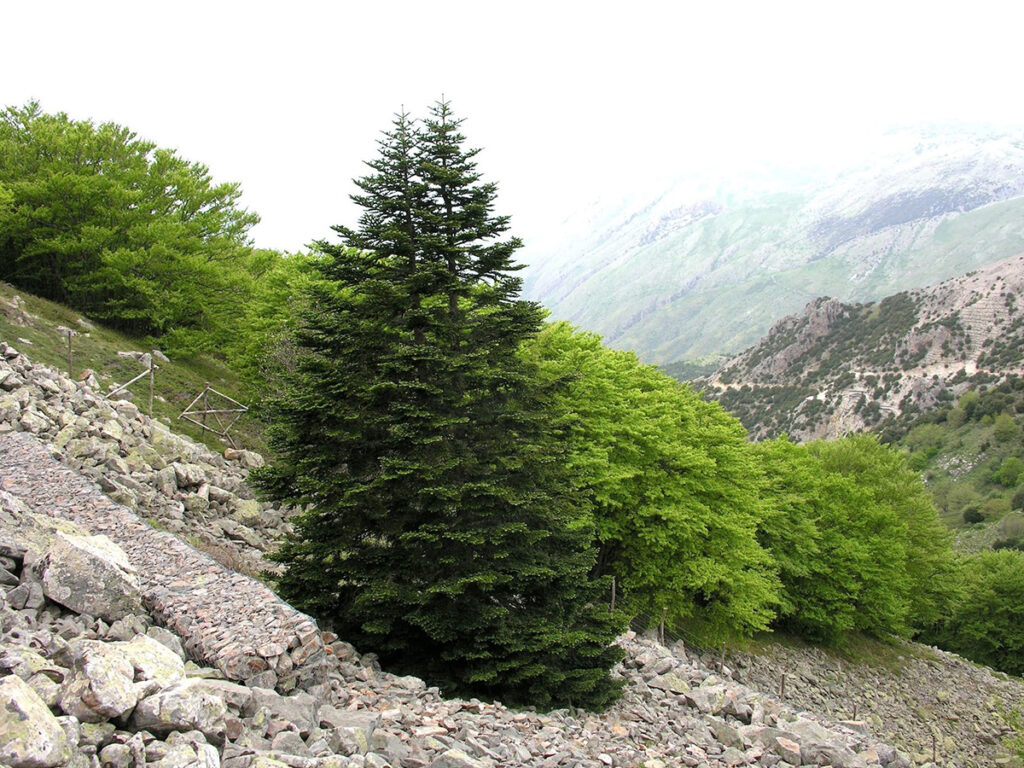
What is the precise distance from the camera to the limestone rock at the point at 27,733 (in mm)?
5422

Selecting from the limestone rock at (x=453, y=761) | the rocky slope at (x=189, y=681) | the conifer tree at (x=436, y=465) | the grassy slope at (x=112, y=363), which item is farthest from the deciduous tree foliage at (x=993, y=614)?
the limestone rock at (x=453, y=761)

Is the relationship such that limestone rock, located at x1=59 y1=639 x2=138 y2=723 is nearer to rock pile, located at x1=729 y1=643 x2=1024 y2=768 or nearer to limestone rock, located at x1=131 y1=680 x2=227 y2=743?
limestone rock, located at x1=131 y1=680 x2=227 y2=743

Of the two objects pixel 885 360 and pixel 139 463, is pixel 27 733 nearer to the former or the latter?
pixel 139 463

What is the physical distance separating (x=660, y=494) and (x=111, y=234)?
2916cm

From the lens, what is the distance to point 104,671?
6.82 metres

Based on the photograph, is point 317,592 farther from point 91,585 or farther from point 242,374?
point 242,374

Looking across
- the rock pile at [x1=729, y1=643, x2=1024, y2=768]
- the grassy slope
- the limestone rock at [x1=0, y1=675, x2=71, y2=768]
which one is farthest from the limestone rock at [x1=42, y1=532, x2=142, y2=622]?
the rock pile at [x1=729, y1=643, x2=1024, y2=768]

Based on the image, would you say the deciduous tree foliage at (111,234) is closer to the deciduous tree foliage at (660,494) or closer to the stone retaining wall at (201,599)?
the deciduous tree foliage at (660,494)

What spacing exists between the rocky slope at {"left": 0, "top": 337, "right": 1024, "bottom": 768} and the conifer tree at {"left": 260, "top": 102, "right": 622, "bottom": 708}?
1.13m

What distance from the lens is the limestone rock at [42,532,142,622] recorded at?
9523 mm

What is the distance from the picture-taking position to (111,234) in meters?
32.8

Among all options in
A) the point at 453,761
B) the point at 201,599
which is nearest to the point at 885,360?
the point at 453,761

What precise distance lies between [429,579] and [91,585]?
5959 millimetres

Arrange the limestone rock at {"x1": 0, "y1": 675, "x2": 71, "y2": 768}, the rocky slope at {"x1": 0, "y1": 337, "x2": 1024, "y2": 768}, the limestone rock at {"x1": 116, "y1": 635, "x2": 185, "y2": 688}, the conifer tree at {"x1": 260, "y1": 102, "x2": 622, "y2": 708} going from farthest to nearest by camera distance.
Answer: the conifer tree at {"x1": 260, "y1": 102, "x2": 622, "y2": 708} → the limestone rock at {"x1": 116, "y1": 635, "x2": 185, "y2": 688} → the rocky slope at {"x1": 0, "y1": 337, "x2": 1024, "y2": 768} → the limestone rock at {"x1": 0, "y1": 675, "x2": 71, "y2": 768}
